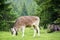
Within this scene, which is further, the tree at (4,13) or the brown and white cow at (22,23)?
the tree at (4,13)

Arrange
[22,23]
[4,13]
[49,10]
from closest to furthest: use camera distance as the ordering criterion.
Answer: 1. [22,23]
2. [49,10]
3. [4,13]

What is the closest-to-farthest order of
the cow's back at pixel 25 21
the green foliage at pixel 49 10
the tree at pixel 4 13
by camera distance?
the cow's back at pixel 25 21 → the green foliage at pixel 49 10 → the tree at pixel 4 13

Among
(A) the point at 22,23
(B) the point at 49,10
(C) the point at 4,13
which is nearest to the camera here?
(A) the point at 22,23

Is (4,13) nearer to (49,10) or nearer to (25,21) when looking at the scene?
(49,10)

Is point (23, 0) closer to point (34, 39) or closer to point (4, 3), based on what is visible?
point (4, 3)

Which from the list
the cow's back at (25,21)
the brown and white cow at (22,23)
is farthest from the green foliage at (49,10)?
the brown and white cow at (22,23)

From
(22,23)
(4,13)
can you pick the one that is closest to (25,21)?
(22,23)

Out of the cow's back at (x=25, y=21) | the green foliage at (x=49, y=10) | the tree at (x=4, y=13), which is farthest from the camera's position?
the tree at (x=4, y=13)

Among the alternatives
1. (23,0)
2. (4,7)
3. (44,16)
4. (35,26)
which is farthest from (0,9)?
(23,0)

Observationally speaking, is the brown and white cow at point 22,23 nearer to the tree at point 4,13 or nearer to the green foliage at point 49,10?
the green foliage at point 49,10

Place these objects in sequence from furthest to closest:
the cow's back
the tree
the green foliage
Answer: the tree → the green foliage → the cow's back

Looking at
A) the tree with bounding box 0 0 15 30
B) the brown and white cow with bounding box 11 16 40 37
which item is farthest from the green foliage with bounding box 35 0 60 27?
the brown and white cow with bounding box 11 16 40 37

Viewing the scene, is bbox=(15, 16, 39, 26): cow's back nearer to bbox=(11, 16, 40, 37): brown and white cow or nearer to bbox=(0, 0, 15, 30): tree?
bbox=(11, 16, 40, 37): brown and white cow

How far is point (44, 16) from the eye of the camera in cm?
2828
